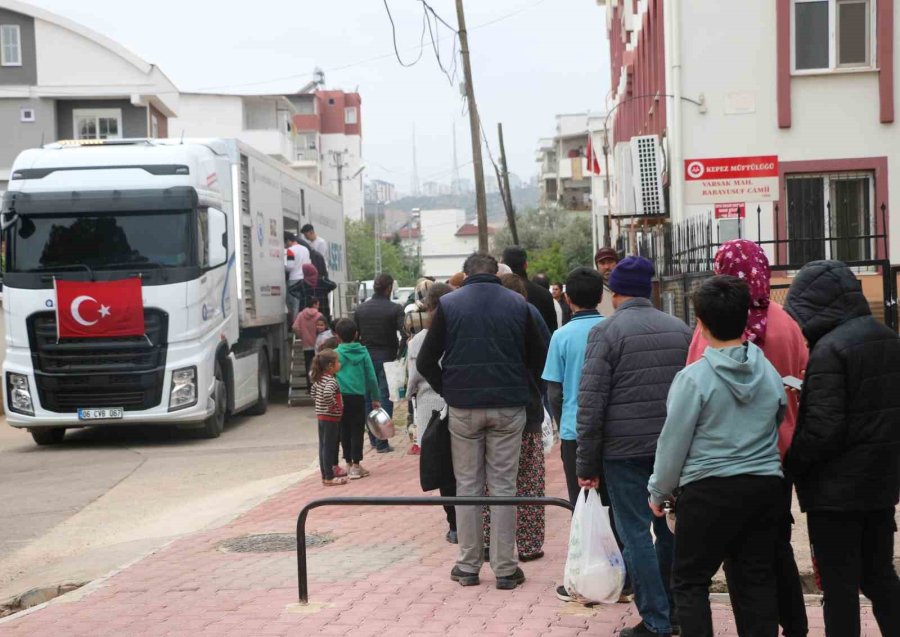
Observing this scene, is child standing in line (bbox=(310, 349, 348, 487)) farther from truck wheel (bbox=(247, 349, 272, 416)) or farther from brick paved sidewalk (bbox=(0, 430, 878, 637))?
truck wheel (bbox=(247, 349, 272, 416))

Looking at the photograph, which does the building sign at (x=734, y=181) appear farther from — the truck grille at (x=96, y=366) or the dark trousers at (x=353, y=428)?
the truck grille at (x=96, y=366)

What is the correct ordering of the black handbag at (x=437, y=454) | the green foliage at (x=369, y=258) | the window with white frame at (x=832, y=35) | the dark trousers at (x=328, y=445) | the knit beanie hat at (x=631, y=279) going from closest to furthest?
the knit beanie hat at (x=631, y=279), the black handbag at (x=437, y=454), the dark trousers at (x=328, y=445), the window with white frame at (x=832, y=35), the green foliage at (x=369, y=258)

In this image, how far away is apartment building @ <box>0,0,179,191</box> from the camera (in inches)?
1684

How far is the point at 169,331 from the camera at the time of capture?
16234 mm

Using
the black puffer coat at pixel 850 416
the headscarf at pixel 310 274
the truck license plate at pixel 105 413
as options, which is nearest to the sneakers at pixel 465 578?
the black puffer coat at pixel 850 416

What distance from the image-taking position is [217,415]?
1753 cm

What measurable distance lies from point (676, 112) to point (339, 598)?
41.3 ft

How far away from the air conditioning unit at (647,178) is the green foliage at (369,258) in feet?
245

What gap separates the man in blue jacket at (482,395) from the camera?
7141mm

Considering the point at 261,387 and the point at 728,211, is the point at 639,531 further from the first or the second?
the point at 261,387

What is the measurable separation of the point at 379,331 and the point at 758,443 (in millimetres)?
10000

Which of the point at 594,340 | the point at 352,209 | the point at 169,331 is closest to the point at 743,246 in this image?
the point at 594,340

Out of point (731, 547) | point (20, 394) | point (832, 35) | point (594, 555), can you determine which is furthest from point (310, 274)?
point (731, 547)

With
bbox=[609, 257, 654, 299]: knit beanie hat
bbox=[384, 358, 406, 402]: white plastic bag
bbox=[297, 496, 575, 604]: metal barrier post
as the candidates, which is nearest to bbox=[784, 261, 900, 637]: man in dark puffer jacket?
bbox=[609, 257, 654, 299]: knit beanie hat
